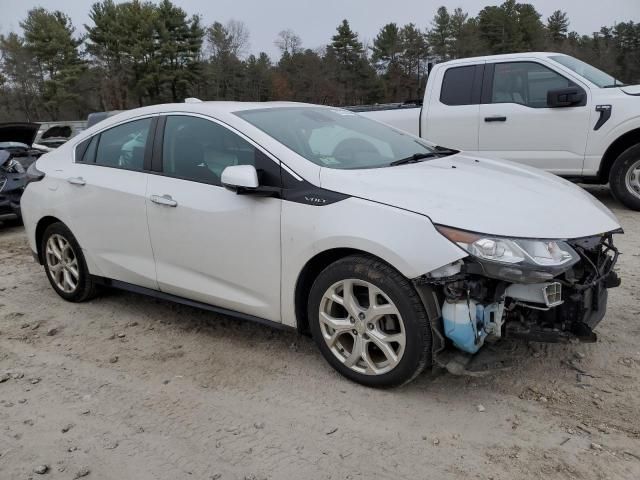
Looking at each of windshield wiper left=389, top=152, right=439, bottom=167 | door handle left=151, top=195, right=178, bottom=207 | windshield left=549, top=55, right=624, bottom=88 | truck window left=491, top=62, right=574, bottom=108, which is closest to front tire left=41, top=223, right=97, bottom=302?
door handle left=151, top=195, right=178, bottom=207

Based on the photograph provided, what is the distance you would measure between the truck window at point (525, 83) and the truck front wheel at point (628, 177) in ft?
3.54

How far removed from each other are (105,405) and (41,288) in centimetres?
257

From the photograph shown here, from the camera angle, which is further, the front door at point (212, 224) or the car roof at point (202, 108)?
the car roof at point (202, 108)

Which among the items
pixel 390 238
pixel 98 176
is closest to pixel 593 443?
pixel 390 238

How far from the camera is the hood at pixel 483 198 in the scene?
2.70 meters

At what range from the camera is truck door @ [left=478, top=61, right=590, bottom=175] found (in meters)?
6.75

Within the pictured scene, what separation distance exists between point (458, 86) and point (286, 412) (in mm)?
5805

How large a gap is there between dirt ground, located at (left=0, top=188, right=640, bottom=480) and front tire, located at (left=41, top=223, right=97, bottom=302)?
2.03ft

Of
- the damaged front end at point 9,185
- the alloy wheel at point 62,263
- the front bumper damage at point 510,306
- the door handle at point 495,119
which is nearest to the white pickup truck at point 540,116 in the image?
the door handle at point 495,119

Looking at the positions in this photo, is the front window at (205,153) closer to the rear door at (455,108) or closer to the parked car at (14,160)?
the rear door at (455,108)

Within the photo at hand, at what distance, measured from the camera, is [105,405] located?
3082mm

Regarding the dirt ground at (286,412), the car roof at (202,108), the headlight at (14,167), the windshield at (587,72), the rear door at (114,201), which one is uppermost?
the windshield at (587,72)

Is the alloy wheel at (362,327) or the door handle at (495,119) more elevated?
the door handle at (495,119)

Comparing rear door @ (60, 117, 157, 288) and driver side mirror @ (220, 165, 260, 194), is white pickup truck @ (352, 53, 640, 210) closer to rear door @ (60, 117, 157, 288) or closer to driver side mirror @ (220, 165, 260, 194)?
rear door @ (60, 117, 157, 288)
